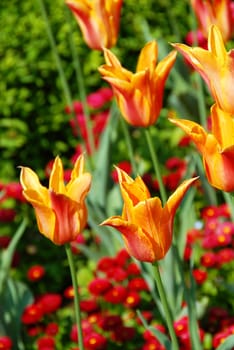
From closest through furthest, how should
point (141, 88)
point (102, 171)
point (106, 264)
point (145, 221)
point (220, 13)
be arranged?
point (145, 221) < point (141, 88) < point (220, 13) < point (106, 264) < point (102, 171)

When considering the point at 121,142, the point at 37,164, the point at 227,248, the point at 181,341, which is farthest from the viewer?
the point at 37,164

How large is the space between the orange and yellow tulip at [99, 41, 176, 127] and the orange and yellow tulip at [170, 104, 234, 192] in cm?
46

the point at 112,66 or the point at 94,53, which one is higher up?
the point at 112,66

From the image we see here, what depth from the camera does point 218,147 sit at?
68.2 inches

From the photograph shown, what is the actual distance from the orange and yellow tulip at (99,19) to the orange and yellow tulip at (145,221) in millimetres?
960

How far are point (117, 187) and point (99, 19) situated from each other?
0.81 metres

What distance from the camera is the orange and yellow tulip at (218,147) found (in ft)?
5.63

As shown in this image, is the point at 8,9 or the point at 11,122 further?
the point at 8,9

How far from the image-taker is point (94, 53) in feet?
15.3

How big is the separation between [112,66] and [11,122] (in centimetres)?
221

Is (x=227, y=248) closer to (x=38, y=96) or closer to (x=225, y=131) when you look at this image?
(x=225, y=131)

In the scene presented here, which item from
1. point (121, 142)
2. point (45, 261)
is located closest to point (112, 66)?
point (45, 261)

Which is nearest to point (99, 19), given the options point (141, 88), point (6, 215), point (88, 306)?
point (141, 88)

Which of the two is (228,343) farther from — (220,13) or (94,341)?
(220,13)
